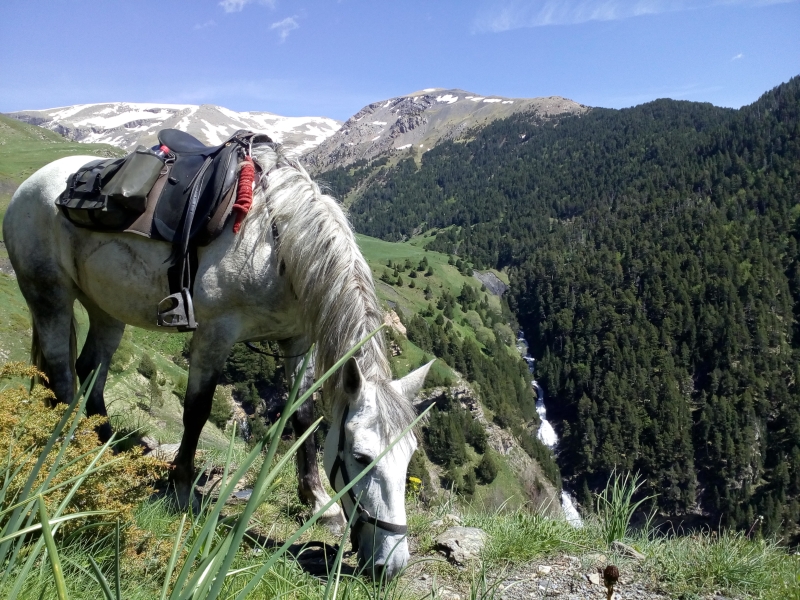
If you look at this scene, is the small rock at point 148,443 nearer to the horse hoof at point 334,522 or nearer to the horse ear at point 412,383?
the horse hoof at point 334,522

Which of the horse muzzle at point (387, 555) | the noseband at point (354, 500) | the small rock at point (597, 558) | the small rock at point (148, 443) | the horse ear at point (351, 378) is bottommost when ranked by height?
the small rock at point (148, 443)

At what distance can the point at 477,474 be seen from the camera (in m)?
86.8

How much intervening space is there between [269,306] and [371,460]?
1.57 meters

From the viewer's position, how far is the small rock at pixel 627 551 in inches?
129

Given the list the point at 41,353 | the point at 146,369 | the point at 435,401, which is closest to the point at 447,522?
the point at 435,401

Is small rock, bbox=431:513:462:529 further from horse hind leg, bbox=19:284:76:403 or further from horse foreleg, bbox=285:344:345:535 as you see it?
horse hind leg, bbox=19:284:76:403

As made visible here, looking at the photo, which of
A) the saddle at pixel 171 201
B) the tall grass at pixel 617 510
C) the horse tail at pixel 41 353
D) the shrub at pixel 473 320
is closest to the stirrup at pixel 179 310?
the saddle at pixel 171 201

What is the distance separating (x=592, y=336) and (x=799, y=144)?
3573 inches

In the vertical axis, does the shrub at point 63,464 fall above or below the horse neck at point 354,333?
below

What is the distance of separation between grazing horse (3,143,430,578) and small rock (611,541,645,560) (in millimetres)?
1610

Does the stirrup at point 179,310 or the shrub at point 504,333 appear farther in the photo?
the shrub at point 504,333

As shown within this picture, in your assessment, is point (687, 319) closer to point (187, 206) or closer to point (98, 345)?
point (98, 345)

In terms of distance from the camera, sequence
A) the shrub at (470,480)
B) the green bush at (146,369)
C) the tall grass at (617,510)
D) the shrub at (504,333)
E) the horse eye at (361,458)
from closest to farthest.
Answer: the horse eye at (361,458), the tall grass at (617,510), the green bush at (146,369), the shrub at (470,480), the shrub at (504,333)

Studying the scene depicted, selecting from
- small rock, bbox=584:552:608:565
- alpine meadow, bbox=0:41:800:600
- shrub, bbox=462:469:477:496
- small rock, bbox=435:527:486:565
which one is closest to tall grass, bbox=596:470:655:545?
alpine meadow, bbox=0:41:800:600
